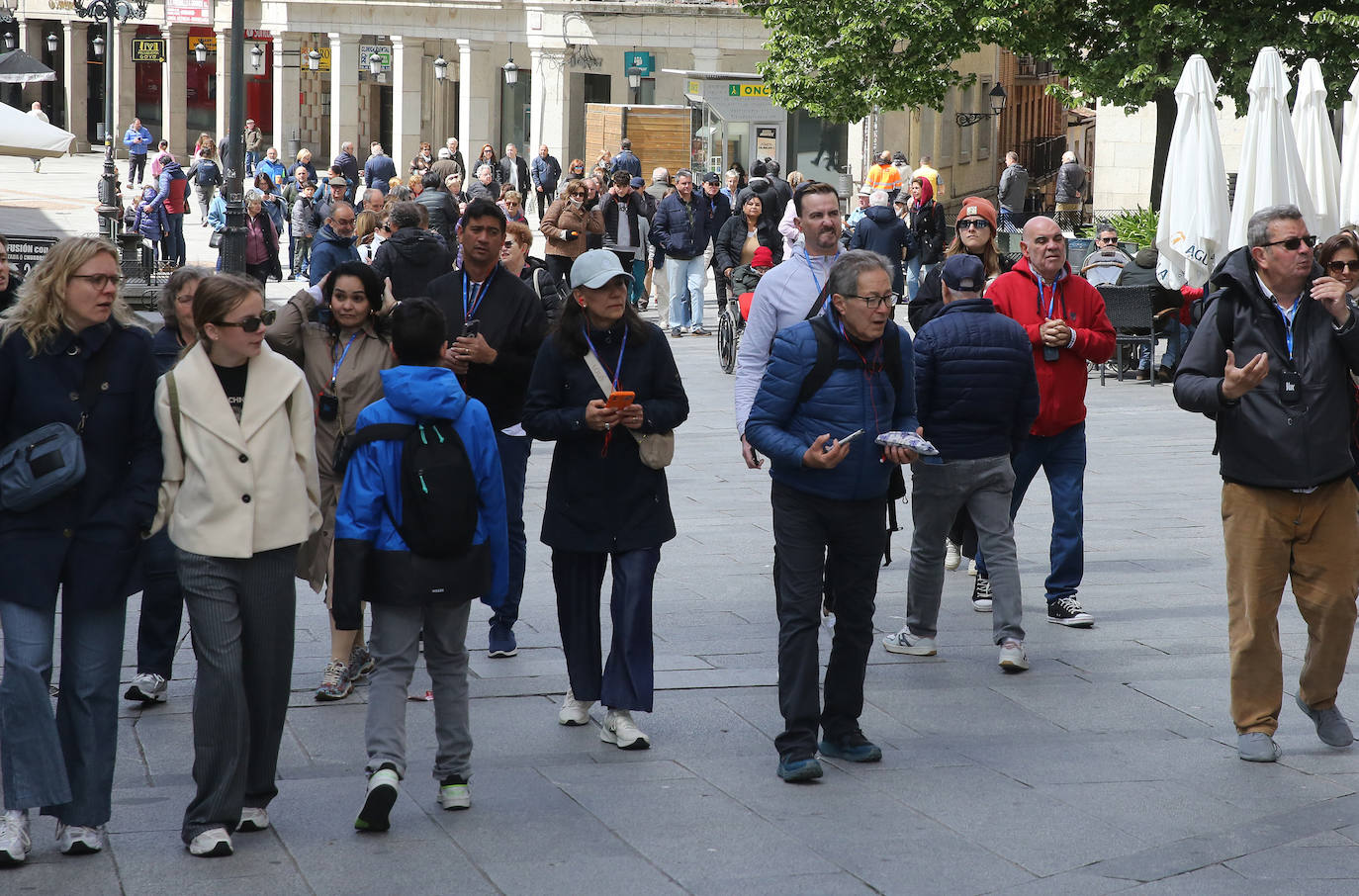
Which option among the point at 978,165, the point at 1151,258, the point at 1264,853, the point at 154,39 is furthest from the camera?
the point at 154,39

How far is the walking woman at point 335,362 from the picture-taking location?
22.1ft

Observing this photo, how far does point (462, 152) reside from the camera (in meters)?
50.6

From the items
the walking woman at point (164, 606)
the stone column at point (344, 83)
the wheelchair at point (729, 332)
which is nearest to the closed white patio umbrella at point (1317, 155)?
the wheelchair at point (729, 332)

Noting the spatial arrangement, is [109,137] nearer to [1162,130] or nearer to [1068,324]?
[1162,130]

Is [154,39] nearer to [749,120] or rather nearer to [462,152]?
[462,152]

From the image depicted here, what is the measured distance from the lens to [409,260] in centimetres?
851

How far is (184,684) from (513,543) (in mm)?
1430

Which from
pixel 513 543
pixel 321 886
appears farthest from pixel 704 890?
pixel 513 543

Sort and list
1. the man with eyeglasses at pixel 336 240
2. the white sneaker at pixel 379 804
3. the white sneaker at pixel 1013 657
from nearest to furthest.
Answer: the white sneaker at pixel 379 804, the white sneaker at pixel 1013 657, the man with eyeglasses at pixel 336 240

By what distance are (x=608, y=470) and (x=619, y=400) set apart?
0.29m

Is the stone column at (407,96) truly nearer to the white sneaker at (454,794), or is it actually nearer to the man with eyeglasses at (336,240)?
the man with eyeglasses at (336,240)

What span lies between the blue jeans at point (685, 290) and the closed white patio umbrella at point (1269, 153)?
715cm

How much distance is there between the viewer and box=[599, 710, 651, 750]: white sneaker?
621 centimetres

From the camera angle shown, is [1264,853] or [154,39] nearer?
[1264,853]
